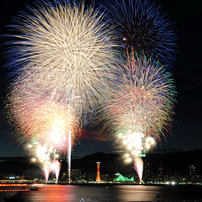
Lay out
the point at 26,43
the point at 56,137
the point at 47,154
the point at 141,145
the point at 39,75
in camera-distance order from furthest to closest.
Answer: the point at 47,154
the point at 56,137
the point at 141,145
the point at 39,75
the point at 26,43

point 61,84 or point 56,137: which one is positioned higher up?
point 61,84

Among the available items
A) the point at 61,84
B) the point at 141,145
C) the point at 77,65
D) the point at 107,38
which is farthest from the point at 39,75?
the point at 141,145

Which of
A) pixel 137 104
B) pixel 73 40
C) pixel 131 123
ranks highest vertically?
pixel 73 40

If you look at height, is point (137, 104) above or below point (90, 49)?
below

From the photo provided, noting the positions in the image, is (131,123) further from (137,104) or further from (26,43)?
(26,43)

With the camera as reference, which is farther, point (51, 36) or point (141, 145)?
point (141, 145)

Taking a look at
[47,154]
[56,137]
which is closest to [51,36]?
[56,137]

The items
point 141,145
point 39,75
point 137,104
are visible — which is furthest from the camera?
point 141,145

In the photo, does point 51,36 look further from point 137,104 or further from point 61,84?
point 137,104

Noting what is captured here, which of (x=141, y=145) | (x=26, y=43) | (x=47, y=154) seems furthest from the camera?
(x=47, y=154)
